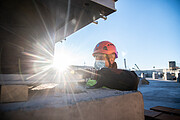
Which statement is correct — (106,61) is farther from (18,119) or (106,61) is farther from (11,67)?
(18,119)

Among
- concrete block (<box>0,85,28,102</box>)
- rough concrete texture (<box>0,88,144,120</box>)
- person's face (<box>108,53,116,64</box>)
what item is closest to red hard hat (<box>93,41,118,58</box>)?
person's face (<box>108,53,116,64</box>)

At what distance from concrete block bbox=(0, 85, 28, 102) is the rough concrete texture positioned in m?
0.07

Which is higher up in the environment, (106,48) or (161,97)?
(106,48)

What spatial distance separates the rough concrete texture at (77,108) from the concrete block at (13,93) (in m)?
0.07

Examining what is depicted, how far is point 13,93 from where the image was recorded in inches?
31.7

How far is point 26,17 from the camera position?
1341 mm

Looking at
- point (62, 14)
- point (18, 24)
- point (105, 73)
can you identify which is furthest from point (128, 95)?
point (62, 14)

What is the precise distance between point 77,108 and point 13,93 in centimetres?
52

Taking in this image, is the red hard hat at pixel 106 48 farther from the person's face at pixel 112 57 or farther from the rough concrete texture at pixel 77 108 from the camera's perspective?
the rough concrete texture at pixel 77 108

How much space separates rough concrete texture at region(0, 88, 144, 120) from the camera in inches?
26.1

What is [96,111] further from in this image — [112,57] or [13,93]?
[112,57]

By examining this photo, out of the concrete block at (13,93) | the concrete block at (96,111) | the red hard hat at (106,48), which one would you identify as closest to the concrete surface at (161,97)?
the red hard hat at (106,48)

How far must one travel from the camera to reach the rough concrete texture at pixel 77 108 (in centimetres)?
66

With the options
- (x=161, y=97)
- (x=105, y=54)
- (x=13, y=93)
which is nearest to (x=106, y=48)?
(x=105, y=54)
